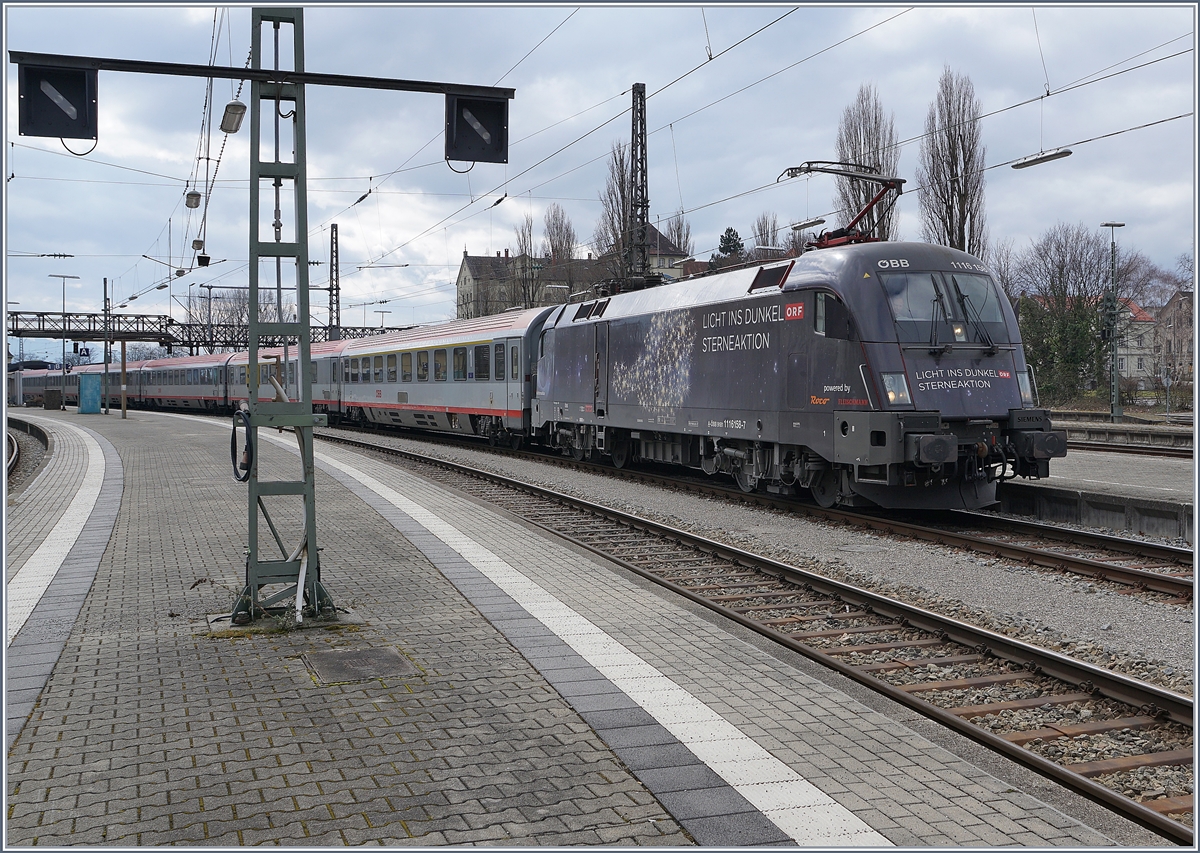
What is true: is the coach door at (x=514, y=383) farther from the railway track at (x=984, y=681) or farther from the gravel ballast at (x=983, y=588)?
the railway track at (x=984, y=681)

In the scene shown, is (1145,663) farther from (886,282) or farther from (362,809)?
(886,282)

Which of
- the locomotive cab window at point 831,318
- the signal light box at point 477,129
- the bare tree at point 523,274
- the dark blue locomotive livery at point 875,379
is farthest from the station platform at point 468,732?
the bare tree at point 523,274

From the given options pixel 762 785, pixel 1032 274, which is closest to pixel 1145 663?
pixel 762 785

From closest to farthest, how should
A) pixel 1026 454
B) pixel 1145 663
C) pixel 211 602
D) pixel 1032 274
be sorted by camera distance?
1. pixel 1145 663
2. pixel 211 602
3. pixel 1026 454
4. pixel 1032 274

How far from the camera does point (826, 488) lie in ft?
43.7

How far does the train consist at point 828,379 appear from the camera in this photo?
11609mm

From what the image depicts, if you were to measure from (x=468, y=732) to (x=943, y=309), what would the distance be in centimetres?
914

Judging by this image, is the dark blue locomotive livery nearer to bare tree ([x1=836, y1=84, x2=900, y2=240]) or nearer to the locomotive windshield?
the locomotive windshield

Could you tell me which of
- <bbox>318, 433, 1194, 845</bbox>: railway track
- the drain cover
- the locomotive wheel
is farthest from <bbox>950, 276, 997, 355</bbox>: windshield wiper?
the drain cover

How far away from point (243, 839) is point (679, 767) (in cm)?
190

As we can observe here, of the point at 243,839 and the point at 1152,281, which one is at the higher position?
the point at 1152,281

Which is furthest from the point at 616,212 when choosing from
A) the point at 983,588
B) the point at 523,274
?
the point at 983,588

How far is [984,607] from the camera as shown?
26.2 ft

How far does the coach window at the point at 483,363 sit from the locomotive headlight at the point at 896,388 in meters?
15.3
